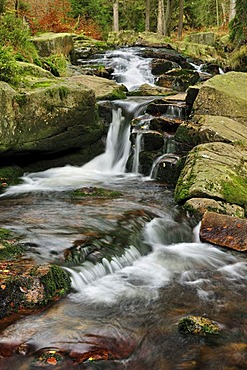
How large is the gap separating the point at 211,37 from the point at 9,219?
975 inches

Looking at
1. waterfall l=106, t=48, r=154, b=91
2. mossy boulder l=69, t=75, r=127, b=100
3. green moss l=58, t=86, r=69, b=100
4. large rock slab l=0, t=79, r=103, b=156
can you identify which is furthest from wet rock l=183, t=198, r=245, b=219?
waterfall l=106, t=48, r=154, b=91

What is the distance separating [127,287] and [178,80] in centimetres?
1344

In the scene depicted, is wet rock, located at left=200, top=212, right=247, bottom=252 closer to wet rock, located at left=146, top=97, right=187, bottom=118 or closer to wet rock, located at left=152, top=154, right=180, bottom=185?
wet rock, located at left=152, top=154, right=180, bottom=185

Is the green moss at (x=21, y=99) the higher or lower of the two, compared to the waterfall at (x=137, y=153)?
higher

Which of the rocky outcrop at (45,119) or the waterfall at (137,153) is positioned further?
the waterfall at (137,153)

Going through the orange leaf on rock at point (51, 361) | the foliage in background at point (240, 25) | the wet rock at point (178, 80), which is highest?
the foliage in background at point (240, 25)

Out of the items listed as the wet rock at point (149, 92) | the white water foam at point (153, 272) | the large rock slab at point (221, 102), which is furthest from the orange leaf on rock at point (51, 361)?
the wet rock at point (149, 92)

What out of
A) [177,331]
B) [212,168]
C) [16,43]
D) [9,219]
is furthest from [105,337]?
[16,43]

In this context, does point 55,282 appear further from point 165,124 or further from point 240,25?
point 240,25

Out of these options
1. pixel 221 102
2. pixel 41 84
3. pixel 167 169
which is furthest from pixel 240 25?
pixel 41 84

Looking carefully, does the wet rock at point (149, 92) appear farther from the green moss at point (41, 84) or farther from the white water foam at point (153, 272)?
the white water foam at point (153, 272)

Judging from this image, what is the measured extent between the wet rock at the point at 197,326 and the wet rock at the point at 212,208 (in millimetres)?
2883

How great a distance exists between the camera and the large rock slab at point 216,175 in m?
6.85

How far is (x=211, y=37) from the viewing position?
26.7 metres
